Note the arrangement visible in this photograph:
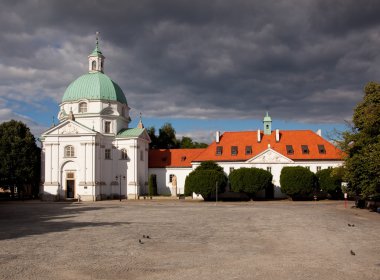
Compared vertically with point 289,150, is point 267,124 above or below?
above

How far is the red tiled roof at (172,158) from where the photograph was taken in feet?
236

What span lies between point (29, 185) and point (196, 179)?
31.8m

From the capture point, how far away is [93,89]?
216 feet

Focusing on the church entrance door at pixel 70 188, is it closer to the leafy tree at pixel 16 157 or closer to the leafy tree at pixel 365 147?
the leafy tree at pixel 16 157

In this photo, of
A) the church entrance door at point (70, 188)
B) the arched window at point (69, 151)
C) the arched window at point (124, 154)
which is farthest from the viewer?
the arched window at point (124, 154)

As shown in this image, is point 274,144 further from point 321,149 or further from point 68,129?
point 68,129

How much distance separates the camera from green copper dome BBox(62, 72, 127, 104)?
65500mm

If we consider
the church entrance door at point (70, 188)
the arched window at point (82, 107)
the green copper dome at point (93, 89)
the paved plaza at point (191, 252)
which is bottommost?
the paved plaza at point (191, 252)

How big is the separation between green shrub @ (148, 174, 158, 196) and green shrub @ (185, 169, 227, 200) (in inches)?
441

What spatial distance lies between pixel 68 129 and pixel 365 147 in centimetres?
4168

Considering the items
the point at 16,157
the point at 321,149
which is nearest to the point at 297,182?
the point at 321,149

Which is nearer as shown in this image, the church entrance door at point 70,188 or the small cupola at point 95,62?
the church entrance door at point 70,188

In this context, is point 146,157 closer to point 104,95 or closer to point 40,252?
point 104,95

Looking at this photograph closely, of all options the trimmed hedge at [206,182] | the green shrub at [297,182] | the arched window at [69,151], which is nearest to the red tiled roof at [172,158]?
the trimmed hedge at [206,182]
